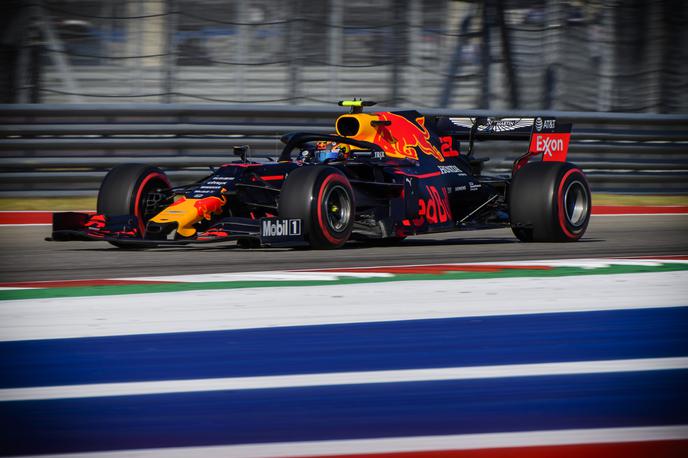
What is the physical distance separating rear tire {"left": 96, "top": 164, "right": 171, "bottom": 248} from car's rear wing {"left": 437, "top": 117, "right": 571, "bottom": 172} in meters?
2.82

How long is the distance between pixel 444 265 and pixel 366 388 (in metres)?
3.93

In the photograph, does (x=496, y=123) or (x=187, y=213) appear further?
(x=496, y=123)

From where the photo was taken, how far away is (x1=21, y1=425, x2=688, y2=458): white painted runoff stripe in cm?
318

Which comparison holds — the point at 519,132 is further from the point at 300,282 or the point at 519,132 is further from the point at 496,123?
the point at 300,282

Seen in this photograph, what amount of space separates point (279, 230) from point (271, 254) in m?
0.53

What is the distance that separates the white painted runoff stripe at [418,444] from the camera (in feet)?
10.4

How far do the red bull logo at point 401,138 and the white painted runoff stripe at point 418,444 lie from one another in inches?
253

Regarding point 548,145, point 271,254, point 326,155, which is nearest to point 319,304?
point 271,254

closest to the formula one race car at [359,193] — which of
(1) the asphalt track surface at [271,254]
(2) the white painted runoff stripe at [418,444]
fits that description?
(1) the asphalt track surface at [271,254]

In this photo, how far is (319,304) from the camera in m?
5.97

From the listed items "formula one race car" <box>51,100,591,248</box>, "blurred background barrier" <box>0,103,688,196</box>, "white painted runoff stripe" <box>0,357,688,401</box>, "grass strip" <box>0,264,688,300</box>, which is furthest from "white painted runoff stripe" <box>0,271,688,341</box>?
"blurred background barrier" <box>0,103,688,196</box>

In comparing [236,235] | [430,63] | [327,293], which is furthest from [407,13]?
[327,293]

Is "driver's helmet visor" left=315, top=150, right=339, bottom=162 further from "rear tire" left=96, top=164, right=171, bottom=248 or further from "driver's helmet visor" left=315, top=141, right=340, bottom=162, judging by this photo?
"rear tire" left=96, top=164, right=171, bottom=248

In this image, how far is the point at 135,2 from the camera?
12688 millimetres
